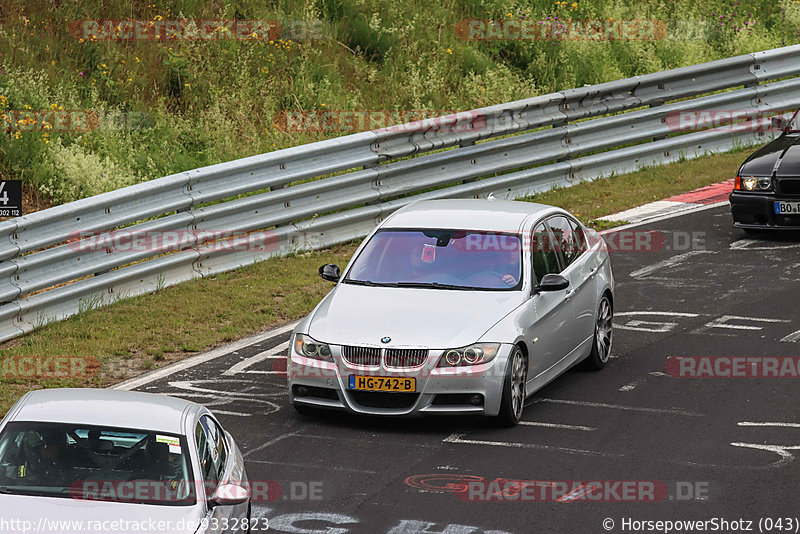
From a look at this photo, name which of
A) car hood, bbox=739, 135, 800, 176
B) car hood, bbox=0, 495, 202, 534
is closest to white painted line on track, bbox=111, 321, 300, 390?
car hood, bbox=0, 495, 202, 534

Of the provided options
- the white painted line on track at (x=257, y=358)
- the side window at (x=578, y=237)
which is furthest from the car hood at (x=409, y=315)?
the side window at (x=578, y=237)

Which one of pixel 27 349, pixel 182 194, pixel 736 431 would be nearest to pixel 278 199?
pixel 182 194

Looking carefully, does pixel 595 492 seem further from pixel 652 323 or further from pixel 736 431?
pixel 652 323

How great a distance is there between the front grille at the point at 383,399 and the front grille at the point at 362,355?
0.24 metres

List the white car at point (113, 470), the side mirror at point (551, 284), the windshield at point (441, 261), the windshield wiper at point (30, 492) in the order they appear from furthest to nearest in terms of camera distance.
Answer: the windshield at point (441, 261) → the side mirror at point (551, 284) → the windshield wiper at point (30, 492) → the white car at point (113, 470)

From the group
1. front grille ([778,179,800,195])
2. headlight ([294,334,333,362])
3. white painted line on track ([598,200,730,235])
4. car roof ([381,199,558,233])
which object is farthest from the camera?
white painted line on track ([598,200,730,235])

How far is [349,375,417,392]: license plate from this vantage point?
32.6ft

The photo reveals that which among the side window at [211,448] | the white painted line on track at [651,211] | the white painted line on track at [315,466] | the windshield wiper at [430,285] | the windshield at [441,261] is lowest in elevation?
the white painted line on track at [315,466]

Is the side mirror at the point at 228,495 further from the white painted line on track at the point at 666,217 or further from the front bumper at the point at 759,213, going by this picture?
the front bumper at the point at 759,213

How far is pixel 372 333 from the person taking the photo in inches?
398

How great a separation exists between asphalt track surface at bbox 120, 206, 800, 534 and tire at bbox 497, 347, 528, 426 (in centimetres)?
12

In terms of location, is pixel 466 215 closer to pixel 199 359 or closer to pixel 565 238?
pixel 565 238

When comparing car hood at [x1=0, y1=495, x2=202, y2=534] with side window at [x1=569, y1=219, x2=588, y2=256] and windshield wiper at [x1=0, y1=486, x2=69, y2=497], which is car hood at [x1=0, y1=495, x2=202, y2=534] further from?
side window at [x1=569, y1=219, x2=588, y2=256]

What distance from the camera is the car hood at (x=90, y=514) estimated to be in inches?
254
